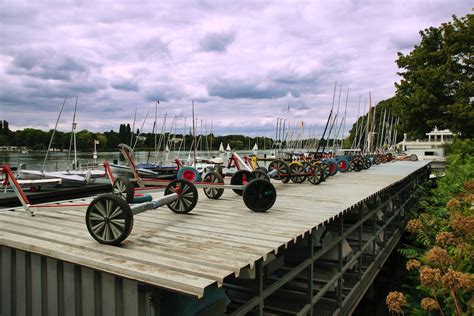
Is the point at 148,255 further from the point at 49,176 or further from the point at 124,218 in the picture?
the point at 49,176

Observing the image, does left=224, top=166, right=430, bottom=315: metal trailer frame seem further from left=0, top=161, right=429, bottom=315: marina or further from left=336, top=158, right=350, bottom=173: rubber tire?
left=336, top=158, right=350, bottom=173: rubber tire

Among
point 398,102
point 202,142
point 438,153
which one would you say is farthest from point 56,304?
point 202,142

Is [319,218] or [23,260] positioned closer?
[23,260]

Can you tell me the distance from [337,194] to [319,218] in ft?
10.7

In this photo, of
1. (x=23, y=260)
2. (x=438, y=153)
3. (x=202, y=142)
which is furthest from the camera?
(x=202, y=142)

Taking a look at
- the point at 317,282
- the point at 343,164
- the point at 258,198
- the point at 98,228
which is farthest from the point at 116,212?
the point at 343,164

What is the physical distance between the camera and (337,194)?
8766 mm

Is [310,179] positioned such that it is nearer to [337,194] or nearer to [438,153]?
[337,194]

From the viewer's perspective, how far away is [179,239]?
4449 millimetres

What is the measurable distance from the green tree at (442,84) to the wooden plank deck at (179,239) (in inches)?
857

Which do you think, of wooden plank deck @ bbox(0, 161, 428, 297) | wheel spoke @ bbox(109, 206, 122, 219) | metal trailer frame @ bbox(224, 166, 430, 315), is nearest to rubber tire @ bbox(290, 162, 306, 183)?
metal trailer frame @ bbox(224, 166, 430, 315)

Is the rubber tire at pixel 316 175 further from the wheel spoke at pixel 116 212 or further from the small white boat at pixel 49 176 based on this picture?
the small white boat at pixel 49 176

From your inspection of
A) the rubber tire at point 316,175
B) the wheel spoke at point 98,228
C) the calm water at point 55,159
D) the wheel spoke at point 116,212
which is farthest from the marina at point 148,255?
the calm water at point 55,159

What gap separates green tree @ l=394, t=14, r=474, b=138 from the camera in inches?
943
